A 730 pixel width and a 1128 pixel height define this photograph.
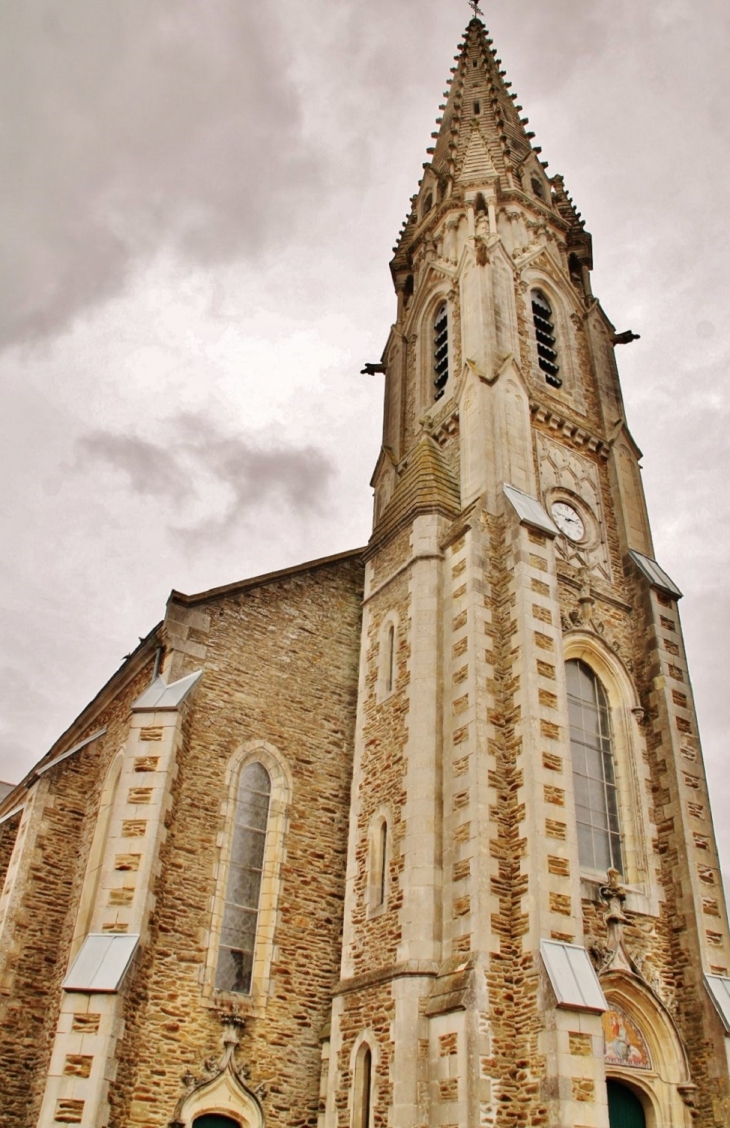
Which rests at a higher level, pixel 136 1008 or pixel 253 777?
pixel 253 777

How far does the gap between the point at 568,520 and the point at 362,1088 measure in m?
10.6

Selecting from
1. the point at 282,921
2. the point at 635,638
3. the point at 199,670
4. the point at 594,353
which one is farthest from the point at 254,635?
the point at 594,353

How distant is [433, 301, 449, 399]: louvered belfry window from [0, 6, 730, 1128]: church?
55.0 inches

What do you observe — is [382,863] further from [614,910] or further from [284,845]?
[614,910]

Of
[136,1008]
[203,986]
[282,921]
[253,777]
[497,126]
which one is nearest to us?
[136,1008]

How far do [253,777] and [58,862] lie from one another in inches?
183

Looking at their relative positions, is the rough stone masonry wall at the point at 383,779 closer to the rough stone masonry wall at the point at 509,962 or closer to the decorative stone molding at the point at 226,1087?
the rough stone masonry wall at the point at 509,962

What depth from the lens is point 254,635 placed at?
17031 millimetres

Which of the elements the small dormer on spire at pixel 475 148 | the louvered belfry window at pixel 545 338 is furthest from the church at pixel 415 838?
the small dormer on spire at pixel 475 148

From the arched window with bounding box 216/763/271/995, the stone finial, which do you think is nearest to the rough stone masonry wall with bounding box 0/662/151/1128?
the arched window with bounding box 216/763/271/995

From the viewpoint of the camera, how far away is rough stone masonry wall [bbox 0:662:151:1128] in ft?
48.8

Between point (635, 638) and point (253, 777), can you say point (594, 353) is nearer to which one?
point (635, 638)

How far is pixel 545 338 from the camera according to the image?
73.4 ft

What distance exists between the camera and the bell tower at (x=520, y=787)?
38.5 feet
